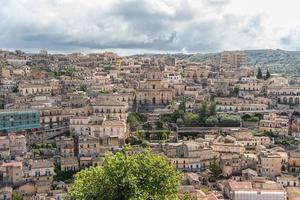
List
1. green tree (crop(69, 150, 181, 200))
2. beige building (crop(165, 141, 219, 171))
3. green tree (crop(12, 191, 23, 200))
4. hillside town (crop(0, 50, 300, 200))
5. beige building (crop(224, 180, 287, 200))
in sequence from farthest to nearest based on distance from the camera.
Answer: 1. beige building (crop(165, 141, 219, 171))
2. hillside town (crop(0, 50, 300, 200))
3. beige building (crop(224, 180, 287, 200))
4. green tree (crop(12, 191, 23, 200))
5. green tree (crop(69, 150, 181, 200))

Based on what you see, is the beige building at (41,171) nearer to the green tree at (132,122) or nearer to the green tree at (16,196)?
the green tree at (16,196)

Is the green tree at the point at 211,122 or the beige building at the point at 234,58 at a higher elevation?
the beige building at the point at 234,58

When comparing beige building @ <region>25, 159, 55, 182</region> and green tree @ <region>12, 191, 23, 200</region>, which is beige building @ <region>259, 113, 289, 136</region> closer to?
beige building @ <region>25, 159, 55, 182</region>

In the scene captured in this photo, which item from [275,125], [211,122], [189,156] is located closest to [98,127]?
[189,156]

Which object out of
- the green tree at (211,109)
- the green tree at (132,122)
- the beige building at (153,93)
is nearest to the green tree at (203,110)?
the green tree at (211,109)

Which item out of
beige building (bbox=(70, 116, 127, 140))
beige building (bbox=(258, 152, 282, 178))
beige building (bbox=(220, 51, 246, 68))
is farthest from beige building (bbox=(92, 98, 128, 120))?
beige building (bbox=(220, 51, 246, 68))

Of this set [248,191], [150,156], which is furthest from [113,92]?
[150,156]
